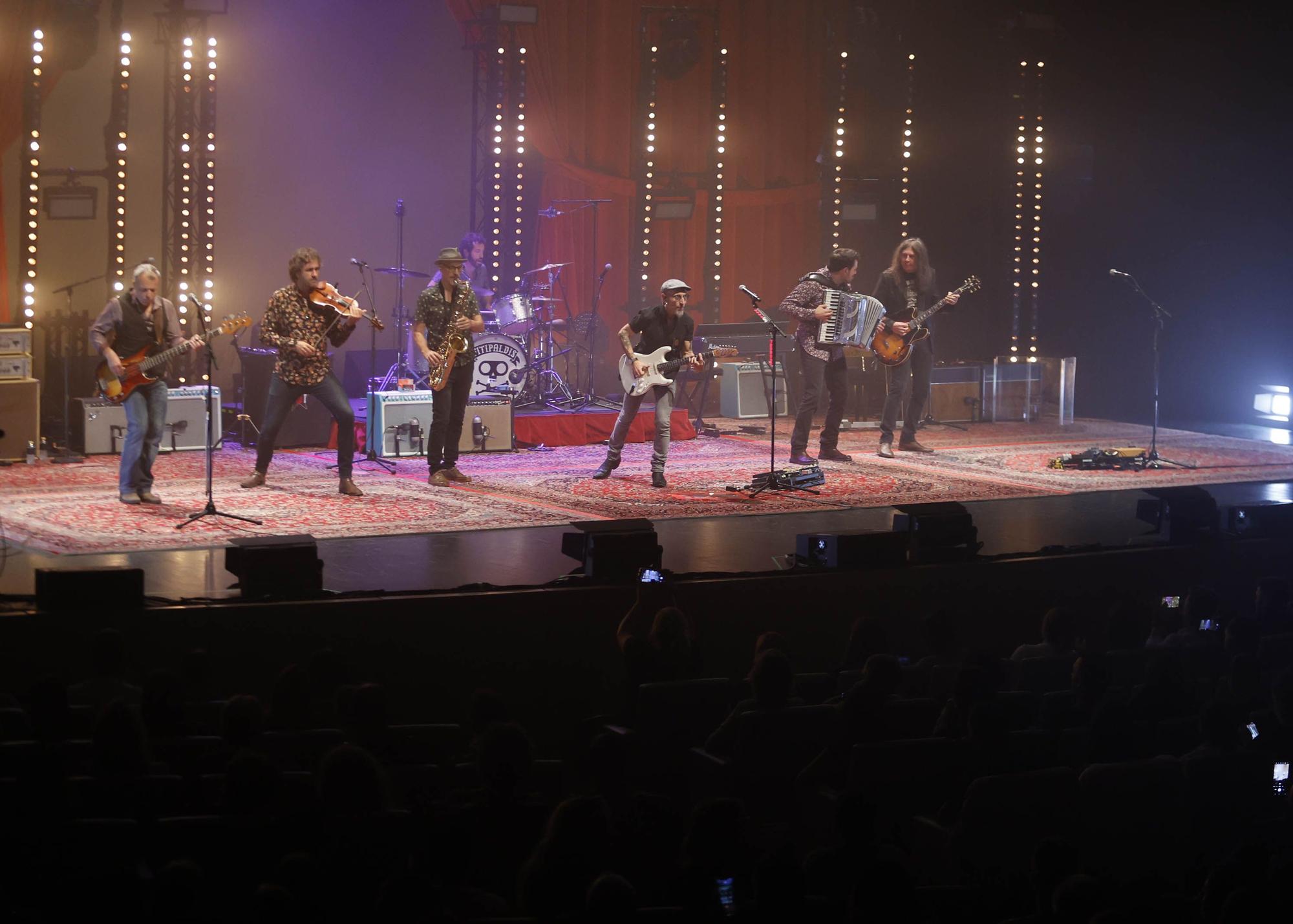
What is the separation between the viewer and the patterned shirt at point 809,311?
12.7 m

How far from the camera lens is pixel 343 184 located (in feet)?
51.9

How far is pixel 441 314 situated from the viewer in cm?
1130

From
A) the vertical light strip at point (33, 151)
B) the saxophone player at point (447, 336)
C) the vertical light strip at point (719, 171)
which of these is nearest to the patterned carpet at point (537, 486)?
the saxophone player at point (447, 336)

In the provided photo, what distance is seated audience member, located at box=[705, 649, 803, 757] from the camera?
5461 millimetres

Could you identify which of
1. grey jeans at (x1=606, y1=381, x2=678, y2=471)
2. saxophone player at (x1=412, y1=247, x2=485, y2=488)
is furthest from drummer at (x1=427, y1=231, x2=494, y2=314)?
grey jeans at (x1=606, y1=381, x2=678, y2=471)

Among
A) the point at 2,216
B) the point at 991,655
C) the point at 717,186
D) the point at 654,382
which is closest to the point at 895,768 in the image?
the point at 991,655

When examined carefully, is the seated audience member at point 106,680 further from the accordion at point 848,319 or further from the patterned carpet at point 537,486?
the accordion at point 848,319

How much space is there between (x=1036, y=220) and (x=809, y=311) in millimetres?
5535

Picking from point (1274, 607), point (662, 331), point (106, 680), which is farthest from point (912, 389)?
point (106, 680)

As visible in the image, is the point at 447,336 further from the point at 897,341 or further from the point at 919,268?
the point at 919,268

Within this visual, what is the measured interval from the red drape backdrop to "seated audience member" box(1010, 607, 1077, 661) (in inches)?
426

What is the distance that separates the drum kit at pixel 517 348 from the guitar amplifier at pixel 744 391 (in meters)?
1.76

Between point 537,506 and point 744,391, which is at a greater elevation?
point 744,391

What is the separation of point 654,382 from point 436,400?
5.59 ft
